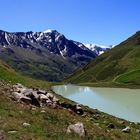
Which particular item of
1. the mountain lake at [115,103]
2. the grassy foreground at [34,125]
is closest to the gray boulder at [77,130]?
the grassy foreground at [34,125]

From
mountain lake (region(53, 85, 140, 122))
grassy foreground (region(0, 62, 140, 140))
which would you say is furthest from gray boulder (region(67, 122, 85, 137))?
mountain lake (region(53, 85, 140, 122))

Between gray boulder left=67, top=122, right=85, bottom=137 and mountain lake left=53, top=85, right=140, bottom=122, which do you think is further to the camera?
mountain lake left=53, top=85, right=140, bottom=122

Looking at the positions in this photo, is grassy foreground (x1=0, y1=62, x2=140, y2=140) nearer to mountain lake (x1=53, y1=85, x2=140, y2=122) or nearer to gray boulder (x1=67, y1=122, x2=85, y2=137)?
gray boulder (x1=67, y1=122, x2=85, y2=137)

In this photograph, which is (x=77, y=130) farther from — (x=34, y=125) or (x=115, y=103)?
(x=115, y=103)

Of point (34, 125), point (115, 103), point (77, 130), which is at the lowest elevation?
point (115, 103)

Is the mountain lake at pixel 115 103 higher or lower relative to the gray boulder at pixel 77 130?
lower

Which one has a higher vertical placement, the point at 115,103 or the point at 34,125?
the point at 34,125

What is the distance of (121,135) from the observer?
1096 inches

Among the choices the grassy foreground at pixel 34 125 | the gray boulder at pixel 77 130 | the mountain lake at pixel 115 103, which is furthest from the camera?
the mountain lake at pixel 115 103

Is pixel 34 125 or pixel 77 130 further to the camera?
pixel 34 125

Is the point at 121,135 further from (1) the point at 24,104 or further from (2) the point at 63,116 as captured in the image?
(1) the point at 24,104

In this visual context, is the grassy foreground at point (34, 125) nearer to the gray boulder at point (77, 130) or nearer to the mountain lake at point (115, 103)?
the gray boulder at point (77, 130)

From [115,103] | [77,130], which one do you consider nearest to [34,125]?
[77,130]

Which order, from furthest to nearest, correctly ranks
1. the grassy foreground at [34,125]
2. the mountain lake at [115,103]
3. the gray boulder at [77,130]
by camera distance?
1. the mountain lake at [115,103]
2. the gray boulder at [77,130]
3. the grassy foreground at [34,125]
